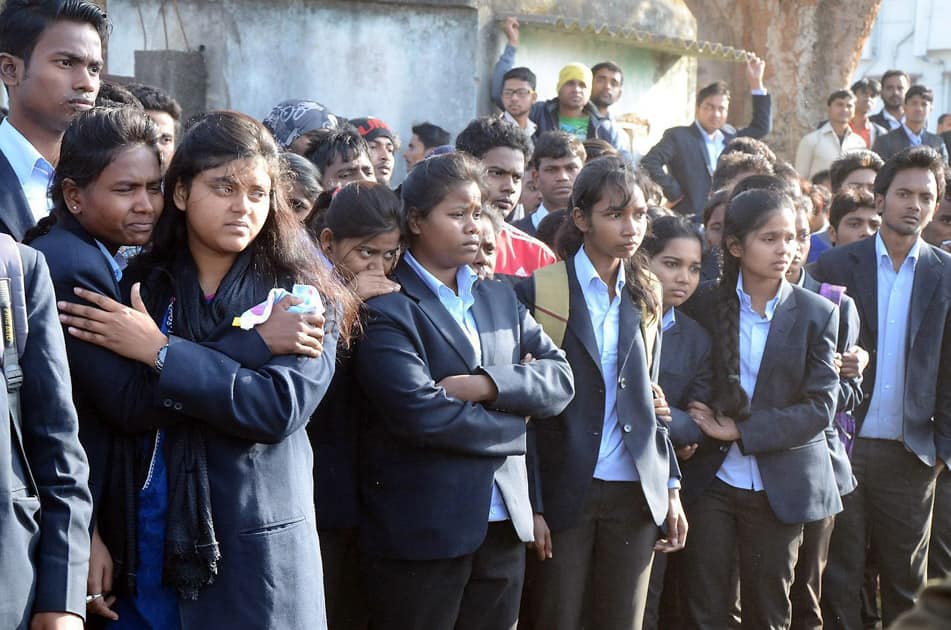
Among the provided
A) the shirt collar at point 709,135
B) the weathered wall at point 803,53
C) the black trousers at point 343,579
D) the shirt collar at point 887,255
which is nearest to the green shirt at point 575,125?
the shirt collar at point 709,135

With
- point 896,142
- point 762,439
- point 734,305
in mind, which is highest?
point 896,142

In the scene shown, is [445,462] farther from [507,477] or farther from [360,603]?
[360,603]

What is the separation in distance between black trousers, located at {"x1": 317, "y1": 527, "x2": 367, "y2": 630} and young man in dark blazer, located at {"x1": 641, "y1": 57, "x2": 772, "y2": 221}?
5.07 metres

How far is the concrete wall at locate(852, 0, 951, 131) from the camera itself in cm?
2977

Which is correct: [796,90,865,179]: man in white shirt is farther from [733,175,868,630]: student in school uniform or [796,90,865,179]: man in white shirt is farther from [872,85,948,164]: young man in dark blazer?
[733,175,868,630]: student in school uniform

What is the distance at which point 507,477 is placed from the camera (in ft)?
11.7

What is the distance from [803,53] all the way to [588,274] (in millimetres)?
11504

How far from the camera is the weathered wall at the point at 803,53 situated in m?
14.5

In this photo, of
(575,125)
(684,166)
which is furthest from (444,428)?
(684,166)

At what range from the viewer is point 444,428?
333 cm

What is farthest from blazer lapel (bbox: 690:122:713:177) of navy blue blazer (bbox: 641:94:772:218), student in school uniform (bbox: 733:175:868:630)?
student in school uniform (bbox: 733:175:868:630)

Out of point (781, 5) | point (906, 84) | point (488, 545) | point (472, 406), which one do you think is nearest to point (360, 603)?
point (488, 545)

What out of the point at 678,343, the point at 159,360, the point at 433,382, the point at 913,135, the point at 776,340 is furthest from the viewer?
the point at 913,135

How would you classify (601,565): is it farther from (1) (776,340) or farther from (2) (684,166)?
(2) (684,166)
